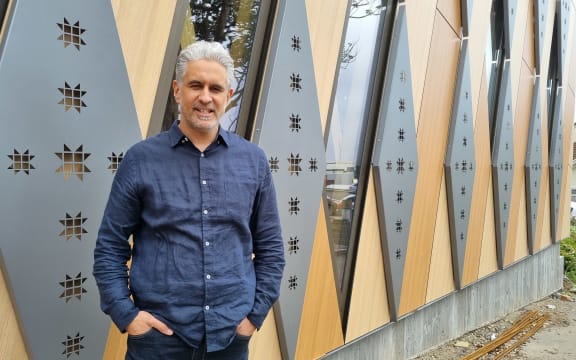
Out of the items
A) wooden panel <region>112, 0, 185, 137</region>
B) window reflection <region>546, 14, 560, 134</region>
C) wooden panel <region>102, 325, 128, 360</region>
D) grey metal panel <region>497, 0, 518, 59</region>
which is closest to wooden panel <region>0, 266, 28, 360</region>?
wooden panel <region>102, 325, 128, 360</region>

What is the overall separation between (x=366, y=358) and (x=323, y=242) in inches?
60.7

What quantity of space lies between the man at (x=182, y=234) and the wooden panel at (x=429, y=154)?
12.6 ft

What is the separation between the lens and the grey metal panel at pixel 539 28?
8.70 m

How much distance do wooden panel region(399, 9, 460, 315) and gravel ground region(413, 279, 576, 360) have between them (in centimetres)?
103

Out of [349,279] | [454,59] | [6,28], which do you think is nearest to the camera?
[6,28]

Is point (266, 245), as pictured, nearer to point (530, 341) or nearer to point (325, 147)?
point (325, 147)

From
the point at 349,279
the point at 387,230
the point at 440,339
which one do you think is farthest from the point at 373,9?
the point at 440,339

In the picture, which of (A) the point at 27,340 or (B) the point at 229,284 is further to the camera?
(A) the point at 27,340

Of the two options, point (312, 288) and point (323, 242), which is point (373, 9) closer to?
point (323, 242)

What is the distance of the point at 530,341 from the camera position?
23.0 ft

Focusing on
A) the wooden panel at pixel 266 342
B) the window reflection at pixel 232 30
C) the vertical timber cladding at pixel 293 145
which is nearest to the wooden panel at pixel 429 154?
the vertical timber cladding at pixel 293 145

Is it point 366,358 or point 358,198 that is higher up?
point 358,198

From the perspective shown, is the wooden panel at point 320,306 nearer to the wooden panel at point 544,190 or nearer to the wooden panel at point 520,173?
the wooden panel at point 520,173

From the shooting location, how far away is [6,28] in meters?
2.07
